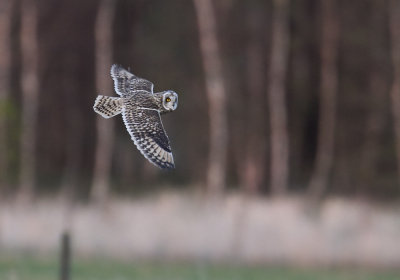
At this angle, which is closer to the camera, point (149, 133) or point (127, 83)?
point (149, 133)

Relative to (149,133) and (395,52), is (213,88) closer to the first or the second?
(395,52)

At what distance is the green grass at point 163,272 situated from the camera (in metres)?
12.9

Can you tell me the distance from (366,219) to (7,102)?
7151 mm

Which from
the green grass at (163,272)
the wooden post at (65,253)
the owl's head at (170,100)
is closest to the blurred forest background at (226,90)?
the green grass at (163,272)

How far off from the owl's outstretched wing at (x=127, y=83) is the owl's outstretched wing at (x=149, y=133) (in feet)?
1.28

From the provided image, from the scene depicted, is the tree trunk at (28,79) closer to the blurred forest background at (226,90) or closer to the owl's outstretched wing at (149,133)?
the blurred forest background at (226,90)

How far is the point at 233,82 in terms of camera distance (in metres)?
23.4

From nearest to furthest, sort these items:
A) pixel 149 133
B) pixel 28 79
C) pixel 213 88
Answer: pixel 149 133 < pixel 213 88 < pixel 28 79

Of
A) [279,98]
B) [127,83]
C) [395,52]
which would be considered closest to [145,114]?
[127,83]

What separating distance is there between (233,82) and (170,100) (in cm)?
1742

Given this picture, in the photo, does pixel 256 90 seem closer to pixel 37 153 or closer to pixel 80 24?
pixel 80 24

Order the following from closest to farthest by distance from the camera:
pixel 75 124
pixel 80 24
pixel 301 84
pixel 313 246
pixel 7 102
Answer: pixel 313 246 → pixel 7 102 → pixel 80 24 → pixel 301 84 → pixel 75 124

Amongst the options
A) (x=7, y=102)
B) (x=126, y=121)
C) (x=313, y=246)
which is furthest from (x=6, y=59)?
(x=126, y=121)

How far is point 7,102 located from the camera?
18.6m
